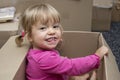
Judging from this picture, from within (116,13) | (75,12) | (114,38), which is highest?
(75,12)

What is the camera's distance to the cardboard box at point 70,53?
0.74 meters

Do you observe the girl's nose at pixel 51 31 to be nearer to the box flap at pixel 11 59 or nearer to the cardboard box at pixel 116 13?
the box flap at pixel 11 59

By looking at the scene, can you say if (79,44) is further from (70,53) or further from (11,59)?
(11,59)

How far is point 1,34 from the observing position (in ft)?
3.93

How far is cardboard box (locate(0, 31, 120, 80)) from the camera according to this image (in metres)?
0.74

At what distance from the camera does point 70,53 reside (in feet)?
3.55

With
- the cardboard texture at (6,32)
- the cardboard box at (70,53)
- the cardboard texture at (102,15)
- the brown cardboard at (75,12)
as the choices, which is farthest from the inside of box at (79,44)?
the cardboard texture at (102,15)

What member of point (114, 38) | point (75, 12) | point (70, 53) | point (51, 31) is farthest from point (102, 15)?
point (51, 31)

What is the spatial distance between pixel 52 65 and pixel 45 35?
119 millimetres

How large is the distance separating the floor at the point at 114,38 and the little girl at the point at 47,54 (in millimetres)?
899

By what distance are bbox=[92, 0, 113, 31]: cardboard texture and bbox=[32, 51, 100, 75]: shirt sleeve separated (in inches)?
50.8

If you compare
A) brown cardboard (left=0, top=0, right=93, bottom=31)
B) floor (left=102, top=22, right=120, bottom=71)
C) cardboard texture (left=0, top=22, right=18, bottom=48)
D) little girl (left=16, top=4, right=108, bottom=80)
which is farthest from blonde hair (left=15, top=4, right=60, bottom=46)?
floor (left=102, top=22, right=120, bottom=71)

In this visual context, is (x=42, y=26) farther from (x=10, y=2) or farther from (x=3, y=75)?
(x=10, y=2)

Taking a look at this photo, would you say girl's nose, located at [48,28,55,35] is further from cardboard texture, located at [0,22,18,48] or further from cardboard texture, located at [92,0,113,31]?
cardboard texture, located at [92,0,113,31]
